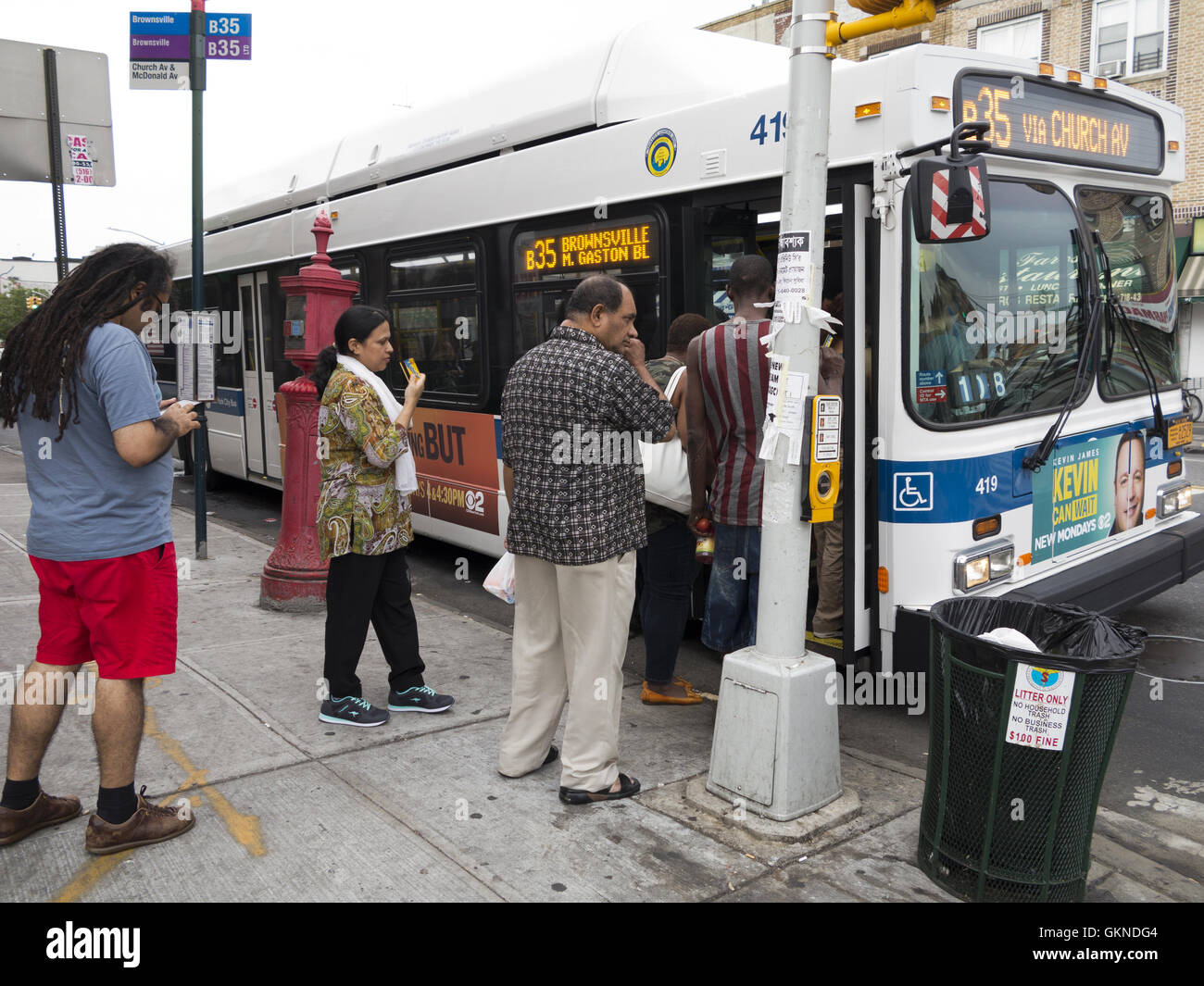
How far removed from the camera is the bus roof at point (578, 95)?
18.6 feet

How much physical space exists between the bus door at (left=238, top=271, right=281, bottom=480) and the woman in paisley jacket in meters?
5.70

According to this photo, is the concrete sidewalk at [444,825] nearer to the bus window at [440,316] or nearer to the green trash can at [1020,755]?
the green trash can at [1020,755]

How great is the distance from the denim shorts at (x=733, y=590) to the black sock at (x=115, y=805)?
92.1 inches

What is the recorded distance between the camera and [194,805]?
3705 millimetres

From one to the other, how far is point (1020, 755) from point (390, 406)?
280 centimetres

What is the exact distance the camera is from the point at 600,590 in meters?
3.66

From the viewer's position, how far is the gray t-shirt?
3.17 metres

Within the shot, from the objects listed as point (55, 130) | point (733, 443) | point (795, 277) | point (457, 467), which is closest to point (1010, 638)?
point (795, 277)

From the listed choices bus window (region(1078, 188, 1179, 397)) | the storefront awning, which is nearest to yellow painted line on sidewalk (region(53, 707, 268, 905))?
bus window (region(1078, 188, 1179, 397))

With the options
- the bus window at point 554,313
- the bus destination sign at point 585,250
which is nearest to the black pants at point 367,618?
the bus window at point 554,313

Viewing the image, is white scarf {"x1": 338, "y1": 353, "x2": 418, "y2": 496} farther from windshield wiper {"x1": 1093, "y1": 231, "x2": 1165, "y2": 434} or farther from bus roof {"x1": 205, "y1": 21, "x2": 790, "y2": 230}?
windshield wiper {"x1": 1093, "y1": 231, "x2": 1165, "y2": 434}

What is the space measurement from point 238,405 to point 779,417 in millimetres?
8427

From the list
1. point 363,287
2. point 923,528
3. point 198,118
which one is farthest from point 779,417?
point 198,118

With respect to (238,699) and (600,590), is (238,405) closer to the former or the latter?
(238,699)
